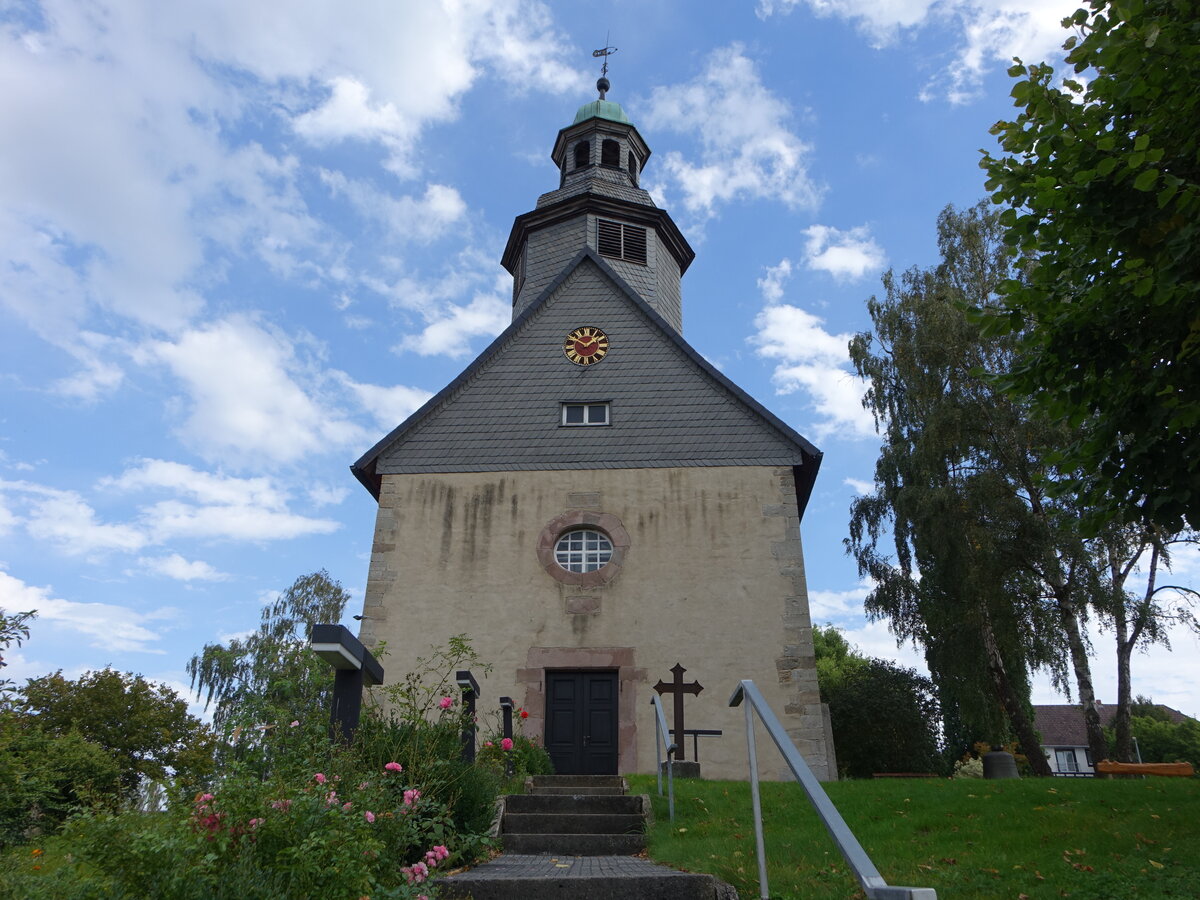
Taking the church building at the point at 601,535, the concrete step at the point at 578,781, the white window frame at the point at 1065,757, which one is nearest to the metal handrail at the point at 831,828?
the concrete step at the point at 578,781

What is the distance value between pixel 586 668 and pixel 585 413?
425 centimetres

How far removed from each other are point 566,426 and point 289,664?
41.4 feet

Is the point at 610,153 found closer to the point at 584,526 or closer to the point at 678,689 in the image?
the point at 584,526

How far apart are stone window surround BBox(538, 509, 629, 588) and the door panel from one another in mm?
1329

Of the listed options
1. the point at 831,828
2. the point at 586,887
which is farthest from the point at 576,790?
the point at 831,828

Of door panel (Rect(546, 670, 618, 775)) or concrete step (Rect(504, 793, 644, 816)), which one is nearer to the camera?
concrete step (Rect(504, 793, 644, 816))

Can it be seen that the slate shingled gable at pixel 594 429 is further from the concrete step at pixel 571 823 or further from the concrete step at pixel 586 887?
the concrete step at pixel 586 887

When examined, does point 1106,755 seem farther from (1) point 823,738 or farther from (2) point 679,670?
(2) point 679,670

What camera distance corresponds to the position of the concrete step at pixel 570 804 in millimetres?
7945

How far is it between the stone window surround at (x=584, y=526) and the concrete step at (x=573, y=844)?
20.6 ft

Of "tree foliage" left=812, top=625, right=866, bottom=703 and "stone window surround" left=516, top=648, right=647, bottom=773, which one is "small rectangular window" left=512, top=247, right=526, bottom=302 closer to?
"stone window surround" left=516, top=648, right=647, bottom=773

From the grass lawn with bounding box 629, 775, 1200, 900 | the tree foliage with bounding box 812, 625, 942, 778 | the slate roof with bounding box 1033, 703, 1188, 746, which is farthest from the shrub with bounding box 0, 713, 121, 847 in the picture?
the slate roof with bounding box 1033, 703, 1188, 746

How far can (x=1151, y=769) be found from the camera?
36.4 feet

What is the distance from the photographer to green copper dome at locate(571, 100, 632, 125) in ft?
71.4
